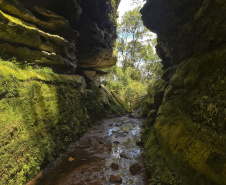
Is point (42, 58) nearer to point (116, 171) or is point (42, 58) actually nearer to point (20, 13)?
point (20, 13)

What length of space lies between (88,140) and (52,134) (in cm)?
286

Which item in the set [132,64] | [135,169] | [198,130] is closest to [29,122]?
[135,169]

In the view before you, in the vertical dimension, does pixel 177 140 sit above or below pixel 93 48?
below

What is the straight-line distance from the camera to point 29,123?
513 centimetres

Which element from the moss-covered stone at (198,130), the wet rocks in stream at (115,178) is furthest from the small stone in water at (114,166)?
the moss-covered stone at (198,130)

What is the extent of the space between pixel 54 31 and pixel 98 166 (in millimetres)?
9831

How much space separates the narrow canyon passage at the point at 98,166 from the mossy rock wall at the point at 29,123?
55cm

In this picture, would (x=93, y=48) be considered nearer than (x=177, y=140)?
No

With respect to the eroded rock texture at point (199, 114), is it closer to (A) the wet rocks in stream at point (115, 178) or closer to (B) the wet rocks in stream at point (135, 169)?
(B) the wet rocks in stream at point (135, 169)

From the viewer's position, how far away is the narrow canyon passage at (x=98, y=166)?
4.71 m

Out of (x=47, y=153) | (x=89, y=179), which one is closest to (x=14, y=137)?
(x=47, y=153)

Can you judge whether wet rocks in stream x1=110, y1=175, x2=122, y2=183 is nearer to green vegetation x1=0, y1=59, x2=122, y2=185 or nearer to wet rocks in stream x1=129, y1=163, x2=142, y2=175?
wet rocks in stream x1=129, y1=163, x2=142, y2=175

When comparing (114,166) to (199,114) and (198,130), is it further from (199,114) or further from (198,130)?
(199,114)

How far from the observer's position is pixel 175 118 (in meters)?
5.69
